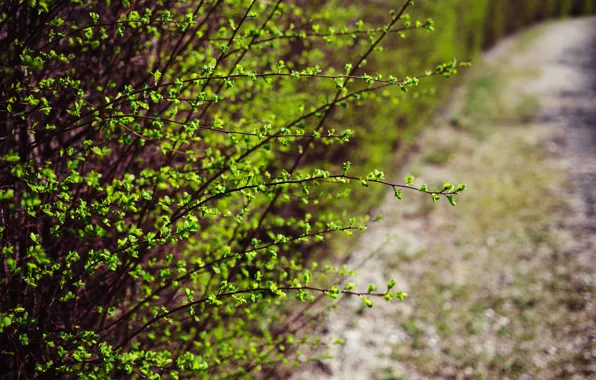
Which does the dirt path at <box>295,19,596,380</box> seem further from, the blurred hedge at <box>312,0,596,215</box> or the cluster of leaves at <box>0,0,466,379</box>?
the cluster of leaves at <box>0,0,466,379</box>

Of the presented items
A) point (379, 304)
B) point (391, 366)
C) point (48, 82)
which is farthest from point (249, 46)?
point (379, 304)

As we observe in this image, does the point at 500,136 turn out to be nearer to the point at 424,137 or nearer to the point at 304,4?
the point at 424,137

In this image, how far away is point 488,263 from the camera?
Result: 17.1ft

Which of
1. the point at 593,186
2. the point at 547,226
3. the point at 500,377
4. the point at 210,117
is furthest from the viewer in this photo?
the point at 593,186

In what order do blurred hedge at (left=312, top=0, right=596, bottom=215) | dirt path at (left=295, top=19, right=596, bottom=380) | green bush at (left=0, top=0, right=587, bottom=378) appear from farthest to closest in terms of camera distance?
blurred hedge at (left=312, top=0, right=596, bottom=215) → dirt path at (left=295, top=19, right=596, bottom=380) → green bush at (left=0, top=0, right=587, bottom=378)

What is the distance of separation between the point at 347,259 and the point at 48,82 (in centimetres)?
421

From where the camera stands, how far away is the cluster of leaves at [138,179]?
1.50 m

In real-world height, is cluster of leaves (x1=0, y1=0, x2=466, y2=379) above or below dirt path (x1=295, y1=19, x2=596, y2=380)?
above

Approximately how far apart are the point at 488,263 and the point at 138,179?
4708 mm

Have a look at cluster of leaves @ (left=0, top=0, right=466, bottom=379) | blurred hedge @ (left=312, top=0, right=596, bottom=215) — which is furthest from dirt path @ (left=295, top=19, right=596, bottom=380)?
cluster of leaves @ (left=0, top=0, right=466, bottom=379)

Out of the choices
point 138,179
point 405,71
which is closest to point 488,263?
point 405,71

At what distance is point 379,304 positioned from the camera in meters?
4.68

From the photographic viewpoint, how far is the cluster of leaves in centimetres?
150

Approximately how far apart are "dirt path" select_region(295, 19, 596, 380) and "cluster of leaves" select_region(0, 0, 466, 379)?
100cm
